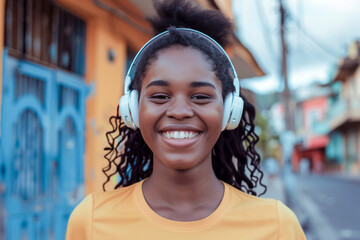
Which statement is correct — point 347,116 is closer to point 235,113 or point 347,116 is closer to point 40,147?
point 40,147

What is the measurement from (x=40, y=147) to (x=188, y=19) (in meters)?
2.43

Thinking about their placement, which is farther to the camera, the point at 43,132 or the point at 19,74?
the point at 43,132

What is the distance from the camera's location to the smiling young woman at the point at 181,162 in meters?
1.53

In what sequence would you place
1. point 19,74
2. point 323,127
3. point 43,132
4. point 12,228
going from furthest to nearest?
point 323,127
point 43,132
point 19,74
point 12,228

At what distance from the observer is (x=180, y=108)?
1523 mm

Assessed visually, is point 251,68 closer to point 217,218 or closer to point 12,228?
point 12,228

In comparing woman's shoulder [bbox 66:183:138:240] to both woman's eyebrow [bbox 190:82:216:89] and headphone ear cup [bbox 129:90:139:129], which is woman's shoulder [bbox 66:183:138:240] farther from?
woman's eyebrow [bbox 190:82:216:89]

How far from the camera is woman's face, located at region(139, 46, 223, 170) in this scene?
1531 mm

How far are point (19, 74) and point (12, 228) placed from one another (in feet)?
4.29

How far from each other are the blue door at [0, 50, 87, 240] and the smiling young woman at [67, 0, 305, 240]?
76.7 inches

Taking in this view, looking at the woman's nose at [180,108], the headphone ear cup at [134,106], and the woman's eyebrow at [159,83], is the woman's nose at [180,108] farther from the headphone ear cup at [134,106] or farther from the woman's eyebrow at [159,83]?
the headphone ear cup at [134,106]

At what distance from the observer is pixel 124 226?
1529mm

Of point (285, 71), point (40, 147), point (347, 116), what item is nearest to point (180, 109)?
point (40, 147)

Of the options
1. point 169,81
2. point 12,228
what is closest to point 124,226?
point 169,81
